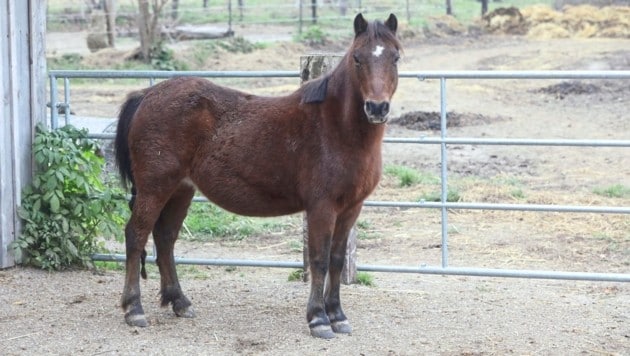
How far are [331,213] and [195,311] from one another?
1269 millimetres

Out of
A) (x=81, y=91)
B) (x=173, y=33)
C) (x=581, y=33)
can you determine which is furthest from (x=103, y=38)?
(x=581, y=33)

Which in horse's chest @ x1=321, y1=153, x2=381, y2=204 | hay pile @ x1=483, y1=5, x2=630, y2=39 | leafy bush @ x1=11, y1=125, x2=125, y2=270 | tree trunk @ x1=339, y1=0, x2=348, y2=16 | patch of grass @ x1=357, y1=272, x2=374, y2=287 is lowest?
patch of grass @ x1=357, y1=272, x2=374, y2=287

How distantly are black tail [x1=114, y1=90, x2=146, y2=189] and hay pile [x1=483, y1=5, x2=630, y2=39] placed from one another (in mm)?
21234

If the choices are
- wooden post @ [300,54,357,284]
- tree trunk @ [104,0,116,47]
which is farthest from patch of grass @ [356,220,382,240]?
tree trunk @ [104,0,116,47]

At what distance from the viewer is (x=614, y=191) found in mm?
10375

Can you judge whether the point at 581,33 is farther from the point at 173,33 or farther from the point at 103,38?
the point at 103,38

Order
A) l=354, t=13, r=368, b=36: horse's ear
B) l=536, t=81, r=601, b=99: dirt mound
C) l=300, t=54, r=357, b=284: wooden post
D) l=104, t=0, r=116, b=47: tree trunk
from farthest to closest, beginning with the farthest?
l=104, t=0, r=116, b=47: tree trunk < l=536, t=81, r=601, b=99: dirt mound < l=300, t=54, r=357, b=284: wooden post < l=354, t=13, r=368, b=36: horse's ear

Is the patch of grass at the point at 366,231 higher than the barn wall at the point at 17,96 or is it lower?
lower

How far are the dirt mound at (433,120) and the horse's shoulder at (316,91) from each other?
319 inches

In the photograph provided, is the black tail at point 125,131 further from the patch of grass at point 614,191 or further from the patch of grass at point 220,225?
the patch of grass at point 614,191

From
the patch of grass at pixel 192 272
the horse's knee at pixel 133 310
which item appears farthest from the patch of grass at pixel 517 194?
the horse's knee at pixel 133 310

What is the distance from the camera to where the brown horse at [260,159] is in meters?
5.75

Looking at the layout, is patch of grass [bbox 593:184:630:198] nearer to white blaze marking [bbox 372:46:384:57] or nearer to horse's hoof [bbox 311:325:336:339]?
horse's hoof [bbox 311:325:336:339]

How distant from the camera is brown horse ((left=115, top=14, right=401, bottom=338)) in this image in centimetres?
575
